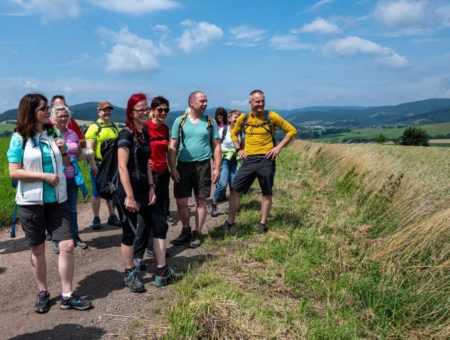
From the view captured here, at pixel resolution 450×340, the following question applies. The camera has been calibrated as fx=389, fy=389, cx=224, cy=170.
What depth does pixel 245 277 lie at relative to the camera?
466cm

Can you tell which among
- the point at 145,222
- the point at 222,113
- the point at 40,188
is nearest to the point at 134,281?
the point at 145,222

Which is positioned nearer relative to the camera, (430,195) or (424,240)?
(424,240)

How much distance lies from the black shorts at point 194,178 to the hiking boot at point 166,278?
5.07 ft

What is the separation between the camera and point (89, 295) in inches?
177

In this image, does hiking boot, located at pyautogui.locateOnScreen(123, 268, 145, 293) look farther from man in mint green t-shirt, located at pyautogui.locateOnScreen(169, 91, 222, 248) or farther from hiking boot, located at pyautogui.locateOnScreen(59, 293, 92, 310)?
man in mint green t-shirt, located at pyautogui.locateOnScreen(169, 91, 222, 248)

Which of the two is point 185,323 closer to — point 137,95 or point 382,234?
point 137,95

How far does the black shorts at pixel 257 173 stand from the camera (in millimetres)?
6496

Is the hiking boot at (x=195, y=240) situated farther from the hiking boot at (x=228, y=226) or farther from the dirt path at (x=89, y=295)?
the hiking boot at (x=228, y=226)

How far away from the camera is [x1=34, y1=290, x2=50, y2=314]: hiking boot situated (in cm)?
404

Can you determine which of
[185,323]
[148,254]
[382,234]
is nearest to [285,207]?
[382,234]

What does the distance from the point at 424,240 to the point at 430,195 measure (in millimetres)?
1566

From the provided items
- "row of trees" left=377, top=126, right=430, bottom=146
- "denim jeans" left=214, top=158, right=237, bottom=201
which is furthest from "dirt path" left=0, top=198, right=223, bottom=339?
"row of trees" left=377, top=126, right=430, bottom=146

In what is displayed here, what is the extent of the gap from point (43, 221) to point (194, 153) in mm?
2462

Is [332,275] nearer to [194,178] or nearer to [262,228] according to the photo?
[262,228]
